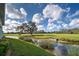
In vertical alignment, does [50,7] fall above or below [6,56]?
above

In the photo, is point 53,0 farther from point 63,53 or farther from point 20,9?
point 63,53

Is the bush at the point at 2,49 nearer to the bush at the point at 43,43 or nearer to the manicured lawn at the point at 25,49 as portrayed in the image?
the manicured lawn at the point at 25,49

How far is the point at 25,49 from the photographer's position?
126cm

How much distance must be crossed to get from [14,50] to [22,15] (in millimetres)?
246

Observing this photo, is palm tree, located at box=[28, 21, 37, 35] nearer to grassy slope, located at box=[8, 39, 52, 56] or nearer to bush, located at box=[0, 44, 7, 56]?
grassy slope, located at box=[8, 39, 52, 56]

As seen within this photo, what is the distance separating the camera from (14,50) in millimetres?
1258

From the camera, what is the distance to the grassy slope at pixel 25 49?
1251 millimetres

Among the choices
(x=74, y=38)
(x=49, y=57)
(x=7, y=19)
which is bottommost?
(x=49, y=57)

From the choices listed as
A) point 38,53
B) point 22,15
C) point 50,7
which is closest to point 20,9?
point 22,15

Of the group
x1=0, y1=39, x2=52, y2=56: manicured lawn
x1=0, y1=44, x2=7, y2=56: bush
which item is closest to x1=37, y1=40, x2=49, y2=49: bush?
x1=0, y1=39, x2=52, y2=56: manicured lawn

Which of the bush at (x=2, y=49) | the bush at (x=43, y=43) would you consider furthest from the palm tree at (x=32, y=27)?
the bush at (x=2, y=49)

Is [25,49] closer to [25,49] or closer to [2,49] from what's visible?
[25,49]

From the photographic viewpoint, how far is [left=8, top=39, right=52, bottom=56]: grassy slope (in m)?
1.25

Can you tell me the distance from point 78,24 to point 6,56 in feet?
1.76
